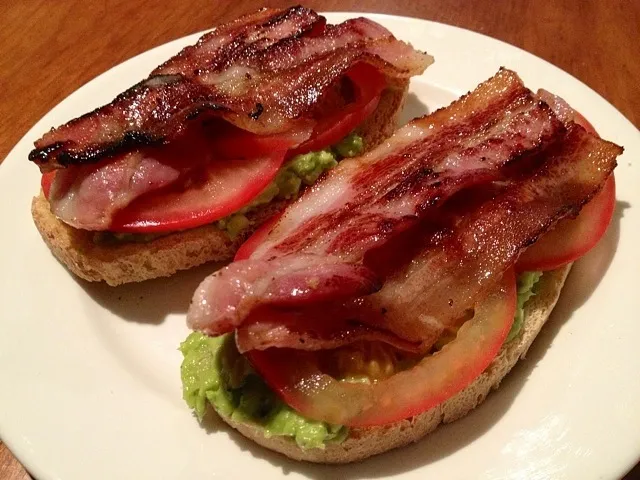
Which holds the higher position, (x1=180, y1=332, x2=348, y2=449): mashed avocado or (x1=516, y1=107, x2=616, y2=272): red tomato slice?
(x1=516, y1=107, x2=616, y2=272): red tomato slice

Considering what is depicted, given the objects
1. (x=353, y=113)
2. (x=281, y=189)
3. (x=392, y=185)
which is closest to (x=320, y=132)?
(x=353, y=113)

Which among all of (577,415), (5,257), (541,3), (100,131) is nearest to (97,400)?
(5,257)

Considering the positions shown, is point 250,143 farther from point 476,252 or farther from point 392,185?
point 476,252

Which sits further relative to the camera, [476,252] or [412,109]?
[412,109]

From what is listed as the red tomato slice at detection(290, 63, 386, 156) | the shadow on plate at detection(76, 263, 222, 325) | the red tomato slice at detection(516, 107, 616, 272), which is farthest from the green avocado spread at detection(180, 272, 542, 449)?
Result: the red tomato slice at detection(290, 63, 386, 156)

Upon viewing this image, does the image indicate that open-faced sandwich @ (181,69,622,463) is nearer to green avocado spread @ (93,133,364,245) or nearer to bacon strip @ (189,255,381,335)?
bacon strip @ (189,255,381,335)

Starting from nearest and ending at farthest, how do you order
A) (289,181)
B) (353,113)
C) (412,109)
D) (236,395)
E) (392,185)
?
1. (236,395)
2. (392,185)
3. (289,181)
4. (353,113)
5. (412,109)

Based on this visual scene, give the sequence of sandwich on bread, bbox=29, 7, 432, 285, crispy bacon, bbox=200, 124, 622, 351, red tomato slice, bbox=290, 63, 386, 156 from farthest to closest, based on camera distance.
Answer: red tomato slice, bbox=290, 63, 386, 156
sandwich on bread, bbox=29, 7, 432, 285
crispy bacon, bbox=200, 124, 622, 351
